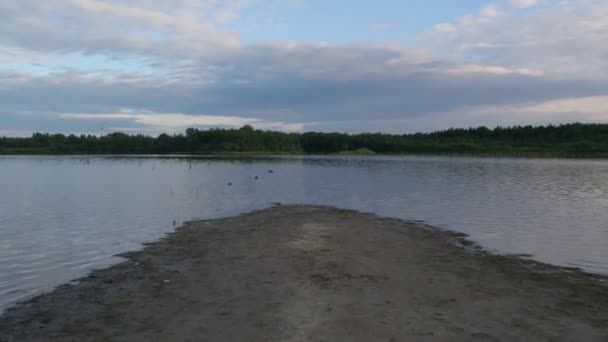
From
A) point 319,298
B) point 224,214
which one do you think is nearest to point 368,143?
point 224,214

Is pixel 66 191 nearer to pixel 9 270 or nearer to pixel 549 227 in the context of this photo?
pixel 9 270

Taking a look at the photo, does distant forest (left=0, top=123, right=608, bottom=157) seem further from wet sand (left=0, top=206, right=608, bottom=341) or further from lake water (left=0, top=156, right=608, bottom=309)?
wet sand (left=0, top=206, right=608, bottom=341)

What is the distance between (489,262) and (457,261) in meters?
0.78

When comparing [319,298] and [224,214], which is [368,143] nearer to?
[224,214]

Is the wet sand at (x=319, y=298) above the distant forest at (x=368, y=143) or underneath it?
underneath

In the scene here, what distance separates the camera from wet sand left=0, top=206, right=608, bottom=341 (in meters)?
6.73

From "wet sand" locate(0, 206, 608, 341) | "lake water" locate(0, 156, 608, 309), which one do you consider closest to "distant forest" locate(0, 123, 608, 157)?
"lake water" locate(0, 156, 608, 309)

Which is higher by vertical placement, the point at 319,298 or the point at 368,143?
the point at 368,143

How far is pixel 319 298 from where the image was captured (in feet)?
27.0

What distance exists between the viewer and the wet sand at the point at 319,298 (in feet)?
22.1

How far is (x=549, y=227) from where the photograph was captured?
58.7 feet

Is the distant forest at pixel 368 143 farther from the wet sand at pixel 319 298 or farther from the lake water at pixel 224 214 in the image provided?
the wet sand at pixel 319 298

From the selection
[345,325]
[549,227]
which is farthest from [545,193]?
[345,325]

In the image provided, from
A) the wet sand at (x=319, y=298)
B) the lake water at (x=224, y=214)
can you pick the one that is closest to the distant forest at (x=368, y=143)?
the lake water at (x=224, y=214)
